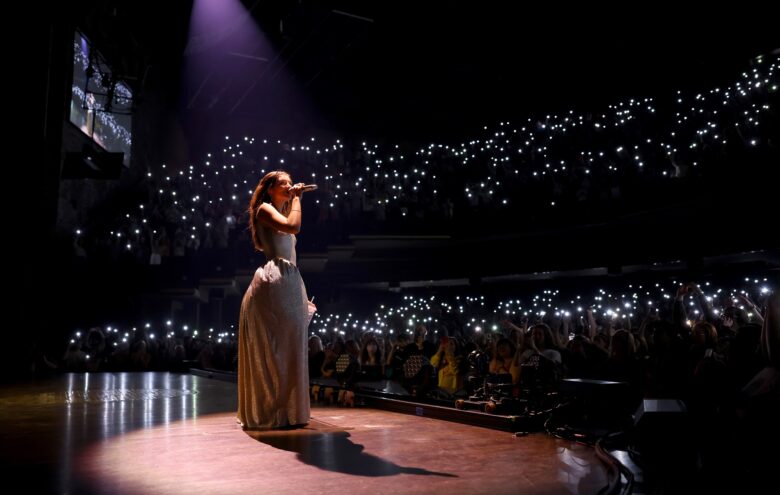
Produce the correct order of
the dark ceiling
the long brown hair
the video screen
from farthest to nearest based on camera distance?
the dark ceiling → the video screen → the long brown hair

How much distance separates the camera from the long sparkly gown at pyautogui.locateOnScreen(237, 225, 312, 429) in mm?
4230

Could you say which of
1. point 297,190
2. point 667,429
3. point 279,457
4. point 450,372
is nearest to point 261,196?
point 297,190

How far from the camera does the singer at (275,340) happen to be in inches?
167

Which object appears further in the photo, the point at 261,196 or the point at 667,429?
the point at 261,196

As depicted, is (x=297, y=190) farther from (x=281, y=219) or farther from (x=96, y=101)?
(x=96, y=101)

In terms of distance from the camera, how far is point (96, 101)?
14.7m

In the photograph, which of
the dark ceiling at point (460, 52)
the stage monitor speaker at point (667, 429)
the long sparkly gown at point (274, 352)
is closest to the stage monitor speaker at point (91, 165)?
the dark ceiling at point (460, 52)

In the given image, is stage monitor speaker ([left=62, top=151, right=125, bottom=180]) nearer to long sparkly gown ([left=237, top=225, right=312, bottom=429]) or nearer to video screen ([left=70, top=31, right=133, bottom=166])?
video screen ([left=70, top=31, right=133, bottom=166])

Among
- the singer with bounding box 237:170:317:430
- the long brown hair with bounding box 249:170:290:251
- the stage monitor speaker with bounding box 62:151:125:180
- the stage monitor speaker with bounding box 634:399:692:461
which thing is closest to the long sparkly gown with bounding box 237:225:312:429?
the singer with bounding box 237:170:317:430

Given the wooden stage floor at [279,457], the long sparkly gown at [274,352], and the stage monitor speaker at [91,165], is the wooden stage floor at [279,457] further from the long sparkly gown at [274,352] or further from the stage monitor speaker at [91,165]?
the stage monitor speaker at [91,165]

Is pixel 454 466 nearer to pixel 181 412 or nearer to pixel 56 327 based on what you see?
pixel 181 412

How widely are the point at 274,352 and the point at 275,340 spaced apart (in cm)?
9

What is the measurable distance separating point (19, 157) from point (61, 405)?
8389mm

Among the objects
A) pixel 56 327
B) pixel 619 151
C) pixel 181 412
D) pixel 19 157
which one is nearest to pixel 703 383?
pixel 181 412
